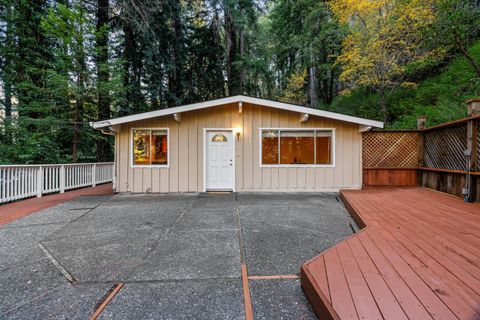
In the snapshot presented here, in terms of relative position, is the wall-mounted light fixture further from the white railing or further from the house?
the white railing

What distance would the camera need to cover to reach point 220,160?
634 centimetres

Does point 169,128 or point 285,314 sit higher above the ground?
point 169,128

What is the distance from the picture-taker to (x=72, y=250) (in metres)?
2.66

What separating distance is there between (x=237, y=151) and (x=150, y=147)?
8.30 feet

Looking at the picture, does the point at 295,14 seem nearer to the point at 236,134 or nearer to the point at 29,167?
the point at 236,134

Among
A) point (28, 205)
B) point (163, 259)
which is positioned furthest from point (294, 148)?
point (28, 205)

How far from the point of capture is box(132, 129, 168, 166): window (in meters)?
6.20

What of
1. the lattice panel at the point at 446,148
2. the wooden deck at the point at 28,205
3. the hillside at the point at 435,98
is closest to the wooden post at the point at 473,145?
the lattice panel at the point at 446,148

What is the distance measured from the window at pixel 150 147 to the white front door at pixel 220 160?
127cm

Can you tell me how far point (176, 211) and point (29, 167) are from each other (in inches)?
162

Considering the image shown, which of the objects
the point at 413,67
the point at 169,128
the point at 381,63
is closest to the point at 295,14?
the point at 381,63

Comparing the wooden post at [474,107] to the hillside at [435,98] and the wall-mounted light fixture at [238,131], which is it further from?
the wall-mounted light fixture at [238,131]

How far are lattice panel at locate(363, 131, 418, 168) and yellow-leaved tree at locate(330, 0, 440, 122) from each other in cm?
304

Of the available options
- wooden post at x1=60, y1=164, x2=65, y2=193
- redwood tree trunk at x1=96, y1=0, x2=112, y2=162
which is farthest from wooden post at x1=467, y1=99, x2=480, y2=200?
redwood tree trunk at x1=96, y1=0, x2=112, y2=162
